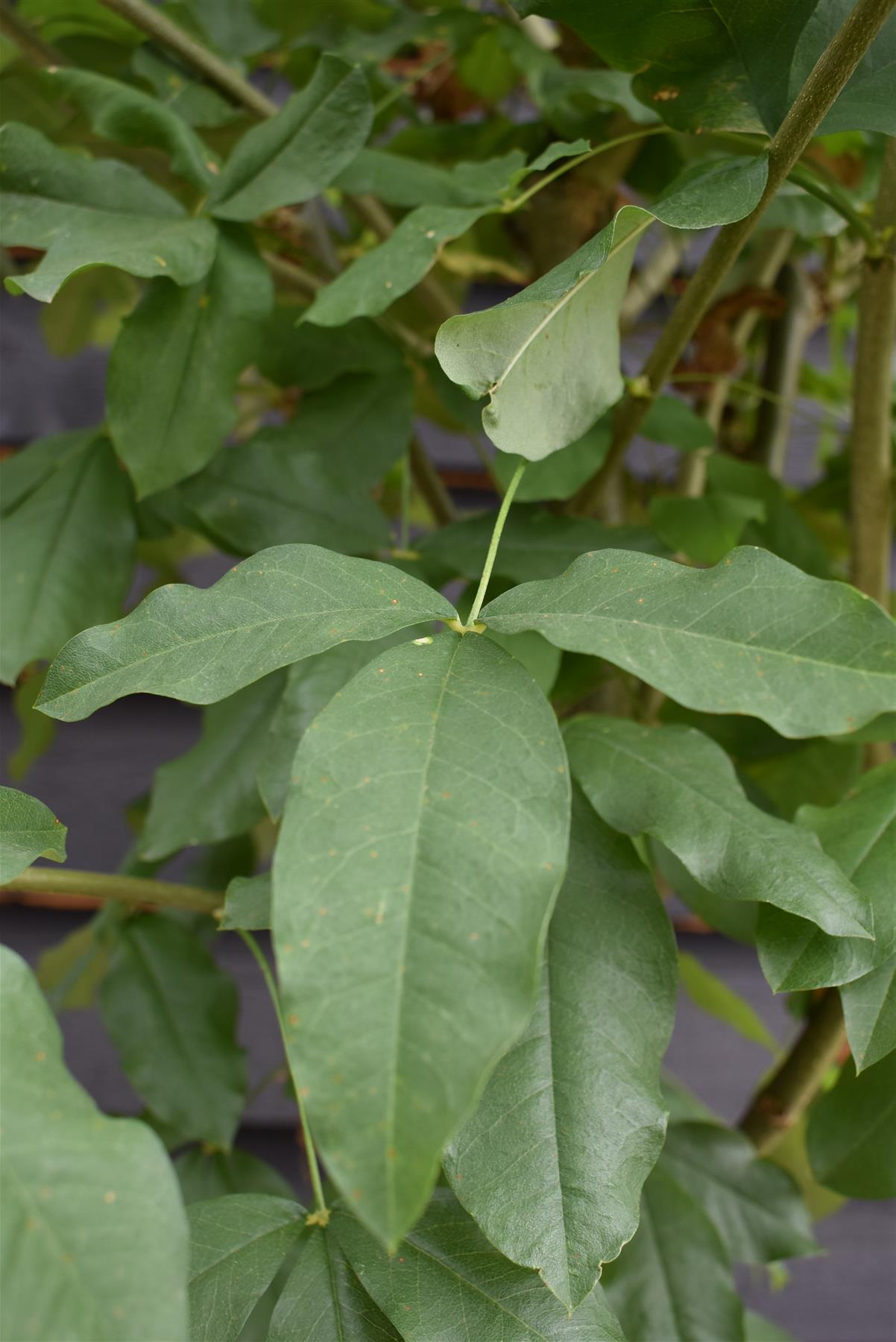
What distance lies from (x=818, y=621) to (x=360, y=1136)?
0.52 feet

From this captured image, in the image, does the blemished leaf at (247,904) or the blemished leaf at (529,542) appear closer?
the blemished leaf at (247,904)

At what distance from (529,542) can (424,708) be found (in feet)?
0.71

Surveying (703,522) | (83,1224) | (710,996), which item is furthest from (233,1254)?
(710,996)

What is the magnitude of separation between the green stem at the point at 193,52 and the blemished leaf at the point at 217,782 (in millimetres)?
265

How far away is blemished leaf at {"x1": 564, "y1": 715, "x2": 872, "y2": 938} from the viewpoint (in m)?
0.29

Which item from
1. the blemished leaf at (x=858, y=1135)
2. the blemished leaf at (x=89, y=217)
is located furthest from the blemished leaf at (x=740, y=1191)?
the blemished leaf at (x=89, y=217)

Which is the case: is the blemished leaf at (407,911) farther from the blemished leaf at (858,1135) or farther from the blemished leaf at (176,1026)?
the blemished leaf at (176,1026)

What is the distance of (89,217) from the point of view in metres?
0.42

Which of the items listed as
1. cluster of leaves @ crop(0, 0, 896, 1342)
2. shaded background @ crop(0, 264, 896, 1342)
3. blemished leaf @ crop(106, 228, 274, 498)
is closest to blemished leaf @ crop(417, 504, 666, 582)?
cluster of leaves @ crop(0, 0, 896, 1342)

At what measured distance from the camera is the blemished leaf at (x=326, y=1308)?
31 cm

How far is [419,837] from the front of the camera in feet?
0.75

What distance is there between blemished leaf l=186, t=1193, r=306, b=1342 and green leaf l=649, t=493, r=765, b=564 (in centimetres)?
32

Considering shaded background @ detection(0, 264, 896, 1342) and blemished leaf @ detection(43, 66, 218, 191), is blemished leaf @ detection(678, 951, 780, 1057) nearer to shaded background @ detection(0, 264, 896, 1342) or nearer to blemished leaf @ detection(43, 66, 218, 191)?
shaded background @ detection(0, 264, 896, 1342)

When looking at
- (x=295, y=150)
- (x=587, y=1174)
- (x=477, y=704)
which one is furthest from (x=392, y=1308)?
(x=295, y=150)
